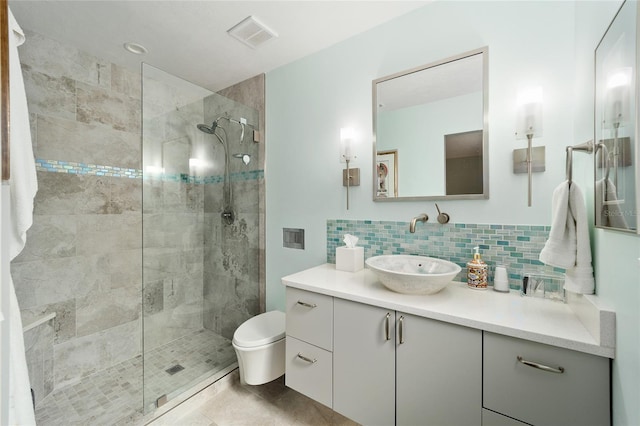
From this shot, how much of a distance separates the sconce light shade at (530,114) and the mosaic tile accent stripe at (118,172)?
Answer: 1799 millimetres

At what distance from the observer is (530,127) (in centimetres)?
118

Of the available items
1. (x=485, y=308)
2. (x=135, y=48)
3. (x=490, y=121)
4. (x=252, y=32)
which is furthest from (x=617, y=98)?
(x=135, y=48)

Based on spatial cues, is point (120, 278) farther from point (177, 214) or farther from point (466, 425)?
point (466, 425)

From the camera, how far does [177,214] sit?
5.84 ft

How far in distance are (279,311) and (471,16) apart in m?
2.31

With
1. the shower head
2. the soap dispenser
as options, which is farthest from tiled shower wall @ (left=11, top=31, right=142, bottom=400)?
the soap dispenser

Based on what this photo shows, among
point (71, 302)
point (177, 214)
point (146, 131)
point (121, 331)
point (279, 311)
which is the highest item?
point (146, 131)

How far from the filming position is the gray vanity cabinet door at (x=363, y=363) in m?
1.15

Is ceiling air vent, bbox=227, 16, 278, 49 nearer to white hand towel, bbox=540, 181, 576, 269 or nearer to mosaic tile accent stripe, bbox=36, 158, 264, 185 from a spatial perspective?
mosaic tile accent stripe, bbox=36, 158, 264, 185

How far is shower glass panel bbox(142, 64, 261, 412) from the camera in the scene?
1.61 metres

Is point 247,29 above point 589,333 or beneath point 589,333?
above

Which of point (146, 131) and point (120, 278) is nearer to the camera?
point (146, 131)

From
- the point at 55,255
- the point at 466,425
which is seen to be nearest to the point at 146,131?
the point at 55,255

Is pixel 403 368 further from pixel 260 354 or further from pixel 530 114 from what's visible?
pixel 530 114
